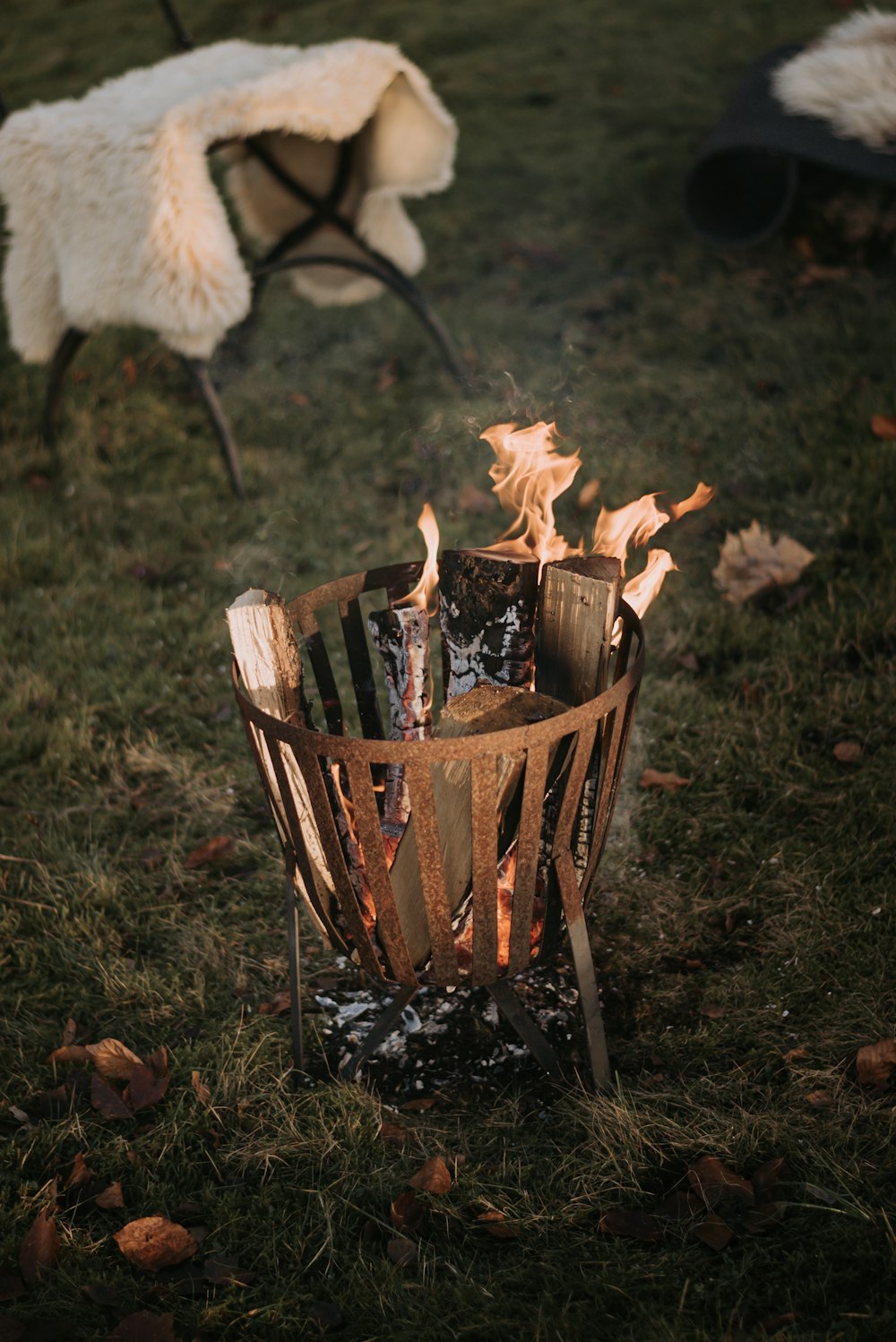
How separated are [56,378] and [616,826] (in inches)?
120

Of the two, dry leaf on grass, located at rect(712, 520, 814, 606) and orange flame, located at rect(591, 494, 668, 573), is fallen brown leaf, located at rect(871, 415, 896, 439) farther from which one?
orange flame, located at rect(591, 494, 668, 573)

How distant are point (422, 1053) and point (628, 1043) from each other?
417 millimetres

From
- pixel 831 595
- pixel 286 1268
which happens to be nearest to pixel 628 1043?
pixel 286 1268

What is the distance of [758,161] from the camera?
5223mm

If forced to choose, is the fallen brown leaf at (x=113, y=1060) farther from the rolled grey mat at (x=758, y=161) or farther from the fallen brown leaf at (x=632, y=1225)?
the rolled grey mat at (x=758, y=161)

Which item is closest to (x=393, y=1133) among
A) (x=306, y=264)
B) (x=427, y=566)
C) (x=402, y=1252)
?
(x=402, y=1252)

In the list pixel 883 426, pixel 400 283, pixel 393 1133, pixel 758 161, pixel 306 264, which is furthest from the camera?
pixel 758 161

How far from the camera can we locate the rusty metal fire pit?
1.61 meters

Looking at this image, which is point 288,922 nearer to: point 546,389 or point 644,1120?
point 644,1120

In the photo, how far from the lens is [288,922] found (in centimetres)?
197

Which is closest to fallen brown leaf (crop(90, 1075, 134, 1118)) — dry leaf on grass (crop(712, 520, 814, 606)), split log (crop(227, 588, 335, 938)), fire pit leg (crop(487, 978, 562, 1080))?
split log (crop(227, 588, 335, 938))

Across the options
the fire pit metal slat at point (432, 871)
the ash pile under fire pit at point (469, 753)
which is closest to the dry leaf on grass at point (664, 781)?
the ash pile under fire pit at point (469, 753)

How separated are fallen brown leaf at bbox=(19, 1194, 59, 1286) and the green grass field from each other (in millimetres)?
26

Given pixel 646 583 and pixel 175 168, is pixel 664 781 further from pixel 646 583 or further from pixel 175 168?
pixel 175 168
